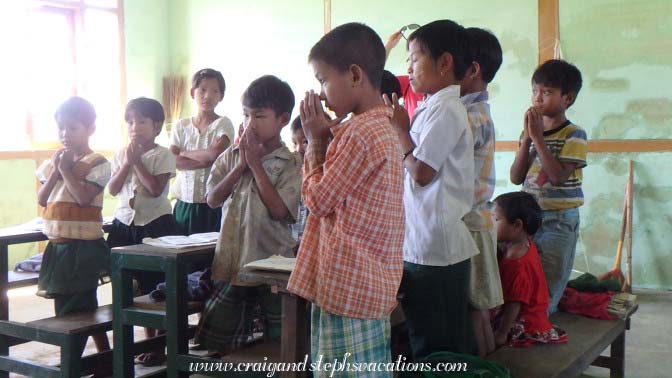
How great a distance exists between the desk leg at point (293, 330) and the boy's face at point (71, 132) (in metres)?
1.53

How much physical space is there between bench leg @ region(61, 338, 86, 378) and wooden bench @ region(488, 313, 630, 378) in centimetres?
155

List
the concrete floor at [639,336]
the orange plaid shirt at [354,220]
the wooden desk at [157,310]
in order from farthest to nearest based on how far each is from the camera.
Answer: the concrete floor at [639,336] < the wooden desk at [157,310] < the orange plaid shirt at [354,220]

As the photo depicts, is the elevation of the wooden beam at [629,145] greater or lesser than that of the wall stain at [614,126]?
lesser

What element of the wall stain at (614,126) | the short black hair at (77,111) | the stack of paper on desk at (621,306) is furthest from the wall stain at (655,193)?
the short black hair at (77,111)

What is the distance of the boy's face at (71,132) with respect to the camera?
3.05 metres

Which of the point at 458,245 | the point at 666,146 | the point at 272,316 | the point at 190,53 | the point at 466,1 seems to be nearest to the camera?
the point at 458,245

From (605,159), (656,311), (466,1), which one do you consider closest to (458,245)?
(656,311)

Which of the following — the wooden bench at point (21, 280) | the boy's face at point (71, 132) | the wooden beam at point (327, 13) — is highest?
the wooden beam at point (327, 13)

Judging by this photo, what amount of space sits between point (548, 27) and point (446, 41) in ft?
12.2

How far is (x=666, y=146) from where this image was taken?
5.15 meters

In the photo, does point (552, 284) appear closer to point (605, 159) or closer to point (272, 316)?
point (272, 316)

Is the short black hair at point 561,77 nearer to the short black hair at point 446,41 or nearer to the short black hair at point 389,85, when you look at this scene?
the short black hair at point 389,85

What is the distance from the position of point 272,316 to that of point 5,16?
4834 mm

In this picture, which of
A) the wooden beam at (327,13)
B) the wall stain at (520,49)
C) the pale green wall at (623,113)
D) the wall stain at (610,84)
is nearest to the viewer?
the pale green wall at (623,113)
